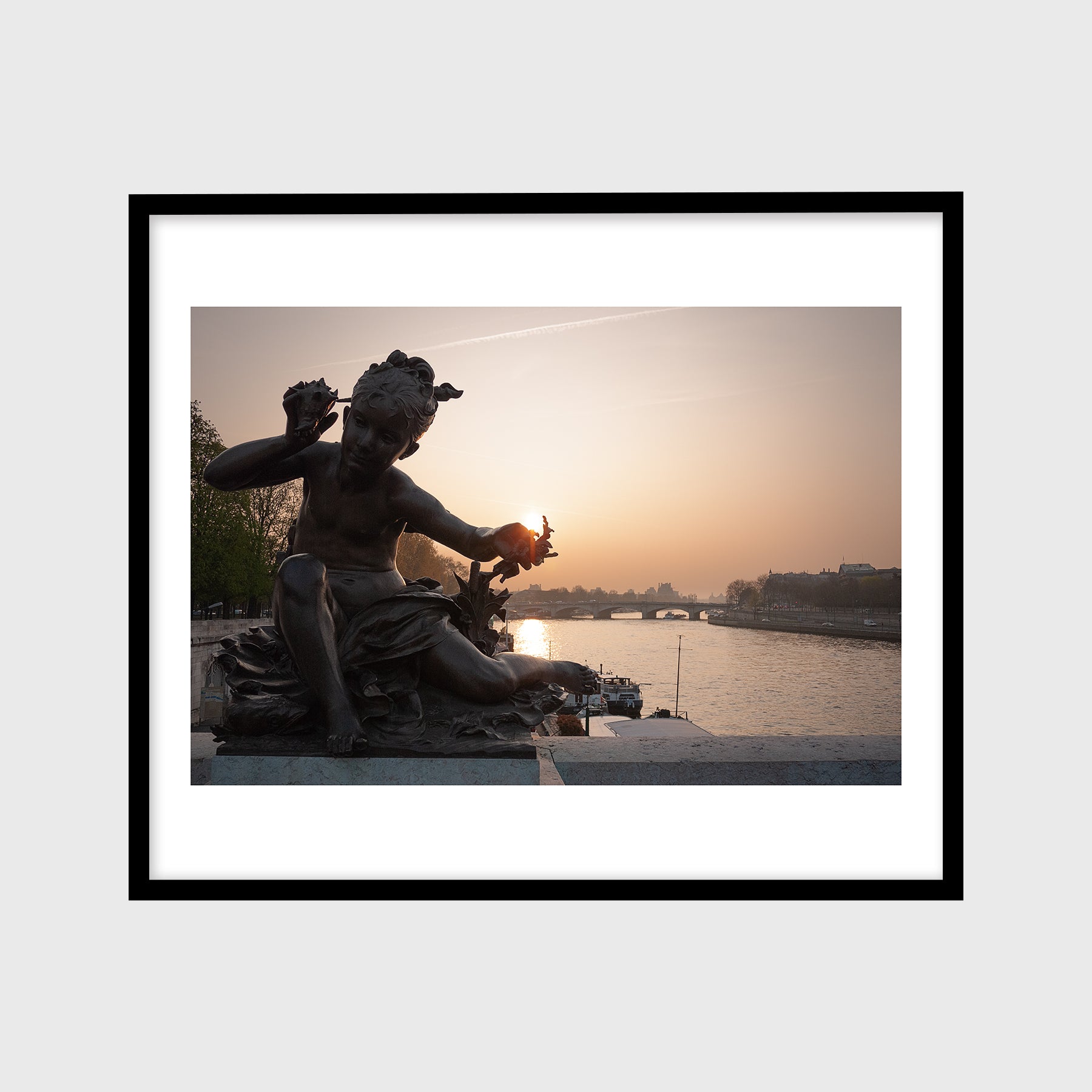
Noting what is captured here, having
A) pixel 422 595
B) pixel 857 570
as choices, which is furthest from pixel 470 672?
pixel 857 570

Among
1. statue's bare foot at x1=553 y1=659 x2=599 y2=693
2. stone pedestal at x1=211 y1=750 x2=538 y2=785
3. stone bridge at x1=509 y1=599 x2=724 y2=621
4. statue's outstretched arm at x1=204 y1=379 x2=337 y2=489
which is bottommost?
stone pedestal at x1=211 y1=750 x2=538 y2=785

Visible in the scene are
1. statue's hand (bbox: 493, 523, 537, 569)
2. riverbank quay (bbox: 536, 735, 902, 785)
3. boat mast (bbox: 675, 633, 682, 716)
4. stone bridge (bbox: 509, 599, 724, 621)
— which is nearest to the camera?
statue's hand (bbox: 493, 523, 537, 569)

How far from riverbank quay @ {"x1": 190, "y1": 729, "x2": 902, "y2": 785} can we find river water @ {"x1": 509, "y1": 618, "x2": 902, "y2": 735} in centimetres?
19

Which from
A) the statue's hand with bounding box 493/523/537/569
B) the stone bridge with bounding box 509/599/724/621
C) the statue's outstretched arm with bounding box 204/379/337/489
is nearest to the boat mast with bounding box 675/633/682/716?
the stone bridge with bounding box 509/599/724/621

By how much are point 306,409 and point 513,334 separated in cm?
104

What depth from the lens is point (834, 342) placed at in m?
3.50

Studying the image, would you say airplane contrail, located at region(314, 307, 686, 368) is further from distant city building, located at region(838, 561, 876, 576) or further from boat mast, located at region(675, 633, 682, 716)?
boat mast, located at region(675, 633, 682, 716)

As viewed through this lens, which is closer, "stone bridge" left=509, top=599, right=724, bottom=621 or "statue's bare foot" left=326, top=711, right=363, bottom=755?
"statue's bare foot" left=326, top=711, right=363, bottom=755

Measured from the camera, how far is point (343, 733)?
311cm

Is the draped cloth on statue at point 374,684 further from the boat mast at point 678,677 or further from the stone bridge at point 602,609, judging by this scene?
the boat mast at point 678,677

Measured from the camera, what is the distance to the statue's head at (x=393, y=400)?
3150mm

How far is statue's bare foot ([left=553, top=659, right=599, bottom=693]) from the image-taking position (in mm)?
3686

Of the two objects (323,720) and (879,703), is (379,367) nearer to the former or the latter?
(323,720)
